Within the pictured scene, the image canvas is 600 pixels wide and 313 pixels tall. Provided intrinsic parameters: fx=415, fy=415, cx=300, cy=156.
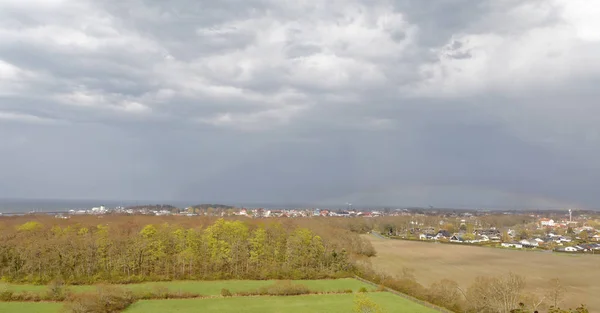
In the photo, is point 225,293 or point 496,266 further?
point 496,266

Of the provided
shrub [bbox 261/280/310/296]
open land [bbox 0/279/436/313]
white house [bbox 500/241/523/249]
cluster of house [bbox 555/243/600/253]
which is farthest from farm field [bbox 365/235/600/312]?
shrub [bbox 261/280/310/296]

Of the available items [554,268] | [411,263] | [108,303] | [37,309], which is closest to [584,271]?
[554,268]

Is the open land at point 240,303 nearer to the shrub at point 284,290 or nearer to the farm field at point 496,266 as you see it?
the shrub at point 284,290

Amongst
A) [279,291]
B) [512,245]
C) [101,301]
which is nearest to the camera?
[101,301]

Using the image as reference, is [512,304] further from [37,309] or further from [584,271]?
[584,271]

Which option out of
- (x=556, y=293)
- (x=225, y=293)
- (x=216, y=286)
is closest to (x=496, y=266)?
(x=556, y=293)

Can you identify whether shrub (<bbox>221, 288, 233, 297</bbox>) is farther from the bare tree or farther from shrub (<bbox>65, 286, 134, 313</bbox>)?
the bare tree

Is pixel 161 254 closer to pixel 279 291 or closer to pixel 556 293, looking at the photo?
pixel 279 291

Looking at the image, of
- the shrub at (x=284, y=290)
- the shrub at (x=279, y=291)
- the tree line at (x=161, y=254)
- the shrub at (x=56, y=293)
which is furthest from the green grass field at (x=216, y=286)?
the shrub at (x=56, y=293)
